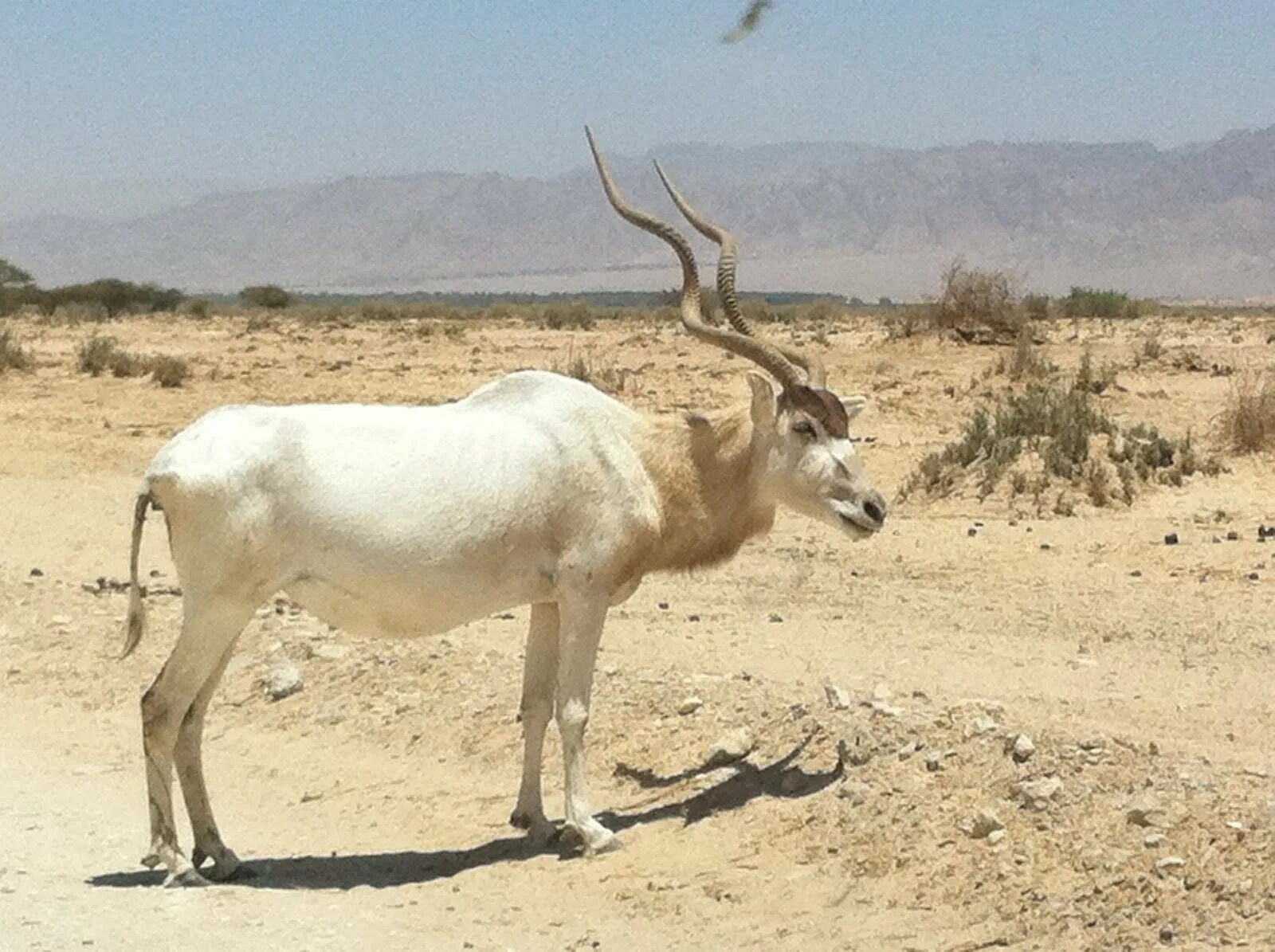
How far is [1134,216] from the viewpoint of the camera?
504 ft

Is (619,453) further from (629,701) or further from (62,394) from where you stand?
(62,394)

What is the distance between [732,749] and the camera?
898cm

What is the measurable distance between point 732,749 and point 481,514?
5.84 feet

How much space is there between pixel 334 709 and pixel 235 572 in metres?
2.91

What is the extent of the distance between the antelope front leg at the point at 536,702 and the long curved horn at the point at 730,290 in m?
1.60

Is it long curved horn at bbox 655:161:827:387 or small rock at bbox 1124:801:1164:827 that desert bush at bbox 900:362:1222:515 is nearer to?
long curved horn at bbox 655:161:827:387

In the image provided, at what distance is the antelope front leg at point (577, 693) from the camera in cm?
830

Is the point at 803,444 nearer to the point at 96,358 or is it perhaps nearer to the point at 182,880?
the point at 182,880

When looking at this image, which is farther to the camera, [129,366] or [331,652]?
[129,366]

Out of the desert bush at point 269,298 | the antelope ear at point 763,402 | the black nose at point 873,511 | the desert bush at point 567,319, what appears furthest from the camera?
the desert bush at point 269,298

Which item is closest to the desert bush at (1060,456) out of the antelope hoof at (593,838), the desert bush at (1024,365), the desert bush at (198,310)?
the desert bush at (1024,365)

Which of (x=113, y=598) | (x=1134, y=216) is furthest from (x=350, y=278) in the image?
(x=113, y=598)

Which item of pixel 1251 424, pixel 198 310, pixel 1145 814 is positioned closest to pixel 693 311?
pixel 1145 814

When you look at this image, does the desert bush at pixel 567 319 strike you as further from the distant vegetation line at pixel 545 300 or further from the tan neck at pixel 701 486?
the tan neck at pixel 701 486
